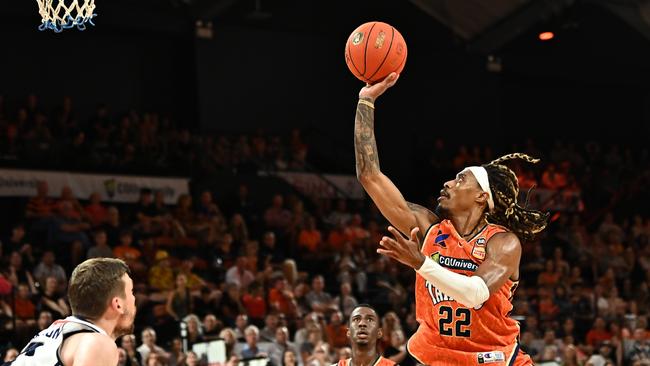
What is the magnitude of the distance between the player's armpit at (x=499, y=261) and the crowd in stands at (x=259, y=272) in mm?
6233

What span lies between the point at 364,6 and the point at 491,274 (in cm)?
1769

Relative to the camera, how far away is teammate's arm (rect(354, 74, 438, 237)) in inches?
220

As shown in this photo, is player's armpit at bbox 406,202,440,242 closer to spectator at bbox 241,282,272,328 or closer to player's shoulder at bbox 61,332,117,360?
player's shoulder at bbox 61,332,117,360

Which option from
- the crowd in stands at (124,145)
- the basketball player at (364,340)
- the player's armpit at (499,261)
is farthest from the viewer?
the crowd in stands at (124,145)

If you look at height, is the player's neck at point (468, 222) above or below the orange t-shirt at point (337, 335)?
above

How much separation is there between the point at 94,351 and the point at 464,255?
2238 millimetres

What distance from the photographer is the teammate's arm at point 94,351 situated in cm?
375

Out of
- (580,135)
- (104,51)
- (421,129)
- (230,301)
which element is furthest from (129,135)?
(580,135)

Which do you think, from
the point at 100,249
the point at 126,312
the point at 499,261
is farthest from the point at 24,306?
the point at 126,312

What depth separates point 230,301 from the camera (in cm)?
1387

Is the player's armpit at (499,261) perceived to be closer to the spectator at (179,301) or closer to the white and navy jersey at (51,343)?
the white and navy jersey at (51,343)

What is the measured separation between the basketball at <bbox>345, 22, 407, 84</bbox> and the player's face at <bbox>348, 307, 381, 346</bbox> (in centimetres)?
243

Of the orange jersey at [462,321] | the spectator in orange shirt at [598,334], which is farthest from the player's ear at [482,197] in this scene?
the spectator in orange shirt at [598,334]

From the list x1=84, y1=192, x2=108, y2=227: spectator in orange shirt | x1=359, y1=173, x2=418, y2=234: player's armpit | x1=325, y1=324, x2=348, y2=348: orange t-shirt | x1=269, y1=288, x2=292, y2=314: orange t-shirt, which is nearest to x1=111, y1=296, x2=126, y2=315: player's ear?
x1=359, y1=173, x2=418, y2=234: player's armpit
